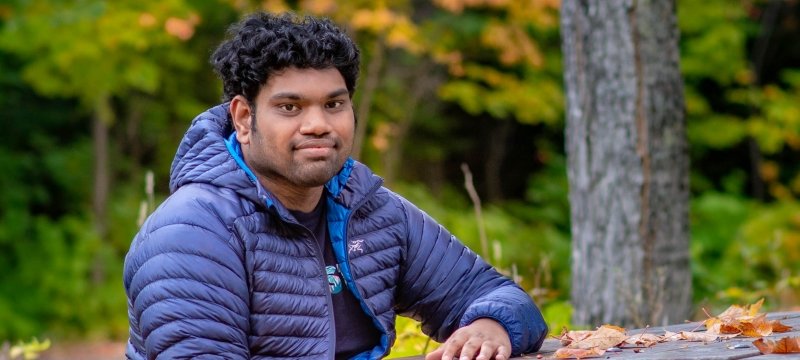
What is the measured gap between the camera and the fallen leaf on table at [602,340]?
3.02 meters

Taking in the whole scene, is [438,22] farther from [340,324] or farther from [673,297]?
[340,324]

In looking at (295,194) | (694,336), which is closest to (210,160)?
(295,194)

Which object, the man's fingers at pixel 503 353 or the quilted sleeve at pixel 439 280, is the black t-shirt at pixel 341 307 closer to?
the quilted sleeve at pixel 439 280

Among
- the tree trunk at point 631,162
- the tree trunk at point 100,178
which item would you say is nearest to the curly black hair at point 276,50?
the tree trunk at point 631,162

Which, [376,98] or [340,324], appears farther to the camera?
[376,98]

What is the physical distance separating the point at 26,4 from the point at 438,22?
442cm

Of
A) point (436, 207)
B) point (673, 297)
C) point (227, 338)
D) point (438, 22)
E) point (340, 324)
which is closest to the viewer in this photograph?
point (227, 338)

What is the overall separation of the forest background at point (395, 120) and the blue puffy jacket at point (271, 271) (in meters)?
6.22

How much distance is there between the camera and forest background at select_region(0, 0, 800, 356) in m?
11.1

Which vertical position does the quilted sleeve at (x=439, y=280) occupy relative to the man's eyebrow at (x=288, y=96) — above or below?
below

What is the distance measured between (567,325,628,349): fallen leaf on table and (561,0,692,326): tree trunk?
1.90 meters

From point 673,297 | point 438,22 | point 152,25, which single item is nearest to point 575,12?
point 673,297

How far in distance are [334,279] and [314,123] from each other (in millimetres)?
462

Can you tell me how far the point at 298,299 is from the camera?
2.98m
